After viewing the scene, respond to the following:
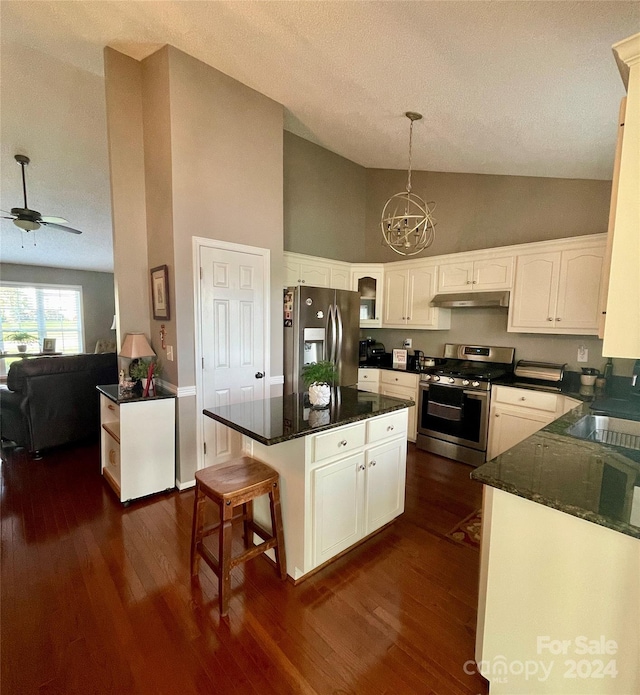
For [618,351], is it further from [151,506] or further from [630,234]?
[151,506]

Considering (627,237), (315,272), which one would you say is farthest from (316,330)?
(627,237)

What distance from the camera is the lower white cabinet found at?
1.82m

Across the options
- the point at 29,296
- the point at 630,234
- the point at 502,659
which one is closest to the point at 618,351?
the point at 630,234

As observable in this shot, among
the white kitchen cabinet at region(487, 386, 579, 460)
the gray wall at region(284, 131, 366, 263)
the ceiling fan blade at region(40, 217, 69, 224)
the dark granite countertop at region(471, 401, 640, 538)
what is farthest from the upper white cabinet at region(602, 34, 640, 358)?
the ceiling fan blade at region(40, 217, 69, 224)

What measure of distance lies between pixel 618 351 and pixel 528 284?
2.56m

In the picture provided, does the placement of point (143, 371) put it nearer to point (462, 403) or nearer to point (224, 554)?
point (224, 554)

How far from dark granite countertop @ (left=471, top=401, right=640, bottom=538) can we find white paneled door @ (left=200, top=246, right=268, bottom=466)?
2.32 m

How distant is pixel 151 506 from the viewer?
266cm

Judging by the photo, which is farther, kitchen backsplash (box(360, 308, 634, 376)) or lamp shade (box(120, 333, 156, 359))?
kitchen backsplash (box(360, 308, 634, 376))

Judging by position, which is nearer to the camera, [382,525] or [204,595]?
[204,595]

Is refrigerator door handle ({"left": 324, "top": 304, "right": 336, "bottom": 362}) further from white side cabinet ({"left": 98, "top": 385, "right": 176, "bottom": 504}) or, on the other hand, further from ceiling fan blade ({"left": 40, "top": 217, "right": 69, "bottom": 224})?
ceiling fan blade ({"left": 40, "top": 217, "right": 69, "bottom": 224})

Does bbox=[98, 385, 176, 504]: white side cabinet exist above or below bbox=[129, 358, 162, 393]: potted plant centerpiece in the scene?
below

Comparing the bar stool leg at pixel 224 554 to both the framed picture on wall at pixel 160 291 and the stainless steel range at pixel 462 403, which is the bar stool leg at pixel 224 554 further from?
the stainless steel range at pixel 462 403

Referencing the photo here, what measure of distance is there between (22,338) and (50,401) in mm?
5957
